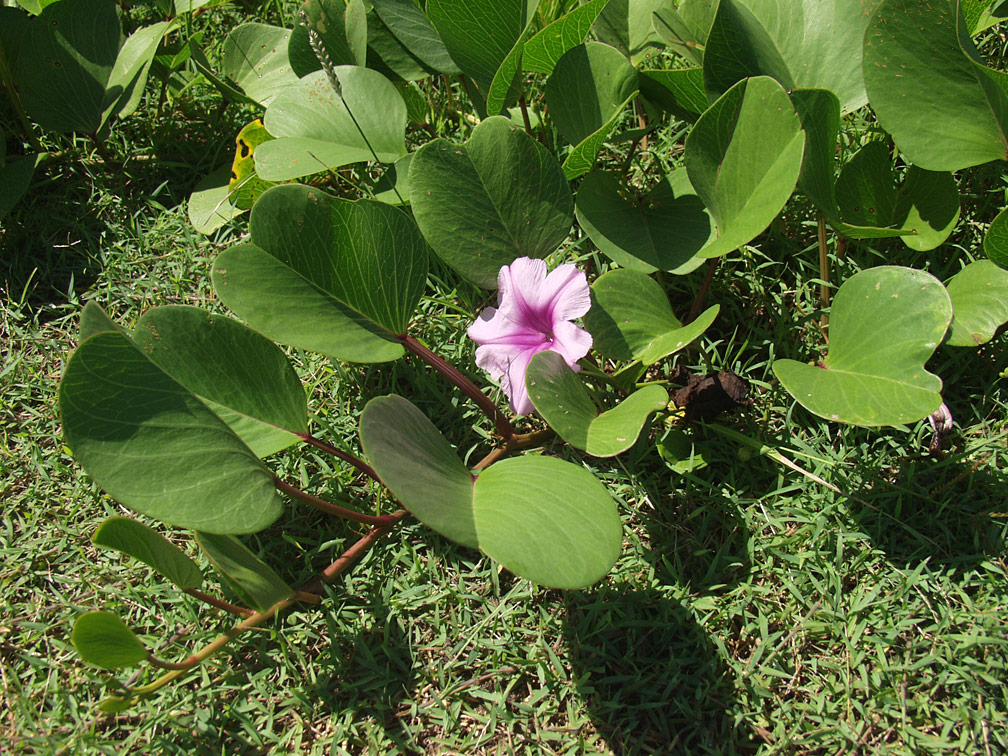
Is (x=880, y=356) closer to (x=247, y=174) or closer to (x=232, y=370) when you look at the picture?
(x=232, y=370)

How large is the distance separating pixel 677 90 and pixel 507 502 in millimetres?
815

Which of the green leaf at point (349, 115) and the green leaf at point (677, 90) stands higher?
the green leaf at point (349, 115)

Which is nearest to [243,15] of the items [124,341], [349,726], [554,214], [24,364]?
[24,364]

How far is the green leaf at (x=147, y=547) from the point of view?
97cm

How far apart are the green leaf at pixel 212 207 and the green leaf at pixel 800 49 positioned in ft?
3.24

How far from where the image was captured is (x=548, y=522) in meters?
0.98

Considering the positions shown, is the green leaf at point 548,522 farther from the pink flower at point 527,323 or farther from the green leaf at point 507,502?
the pink flower at point 527,323

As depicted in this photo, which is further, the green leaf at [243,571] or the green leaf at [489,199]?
the green leaf at [489,199]

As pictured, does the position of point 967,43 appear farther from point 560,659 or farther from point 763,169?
point 560,659

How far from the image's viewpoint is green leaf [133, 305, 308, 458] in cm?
114

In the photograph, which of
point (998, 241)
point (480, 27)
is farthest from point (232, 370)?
point (998, 241)

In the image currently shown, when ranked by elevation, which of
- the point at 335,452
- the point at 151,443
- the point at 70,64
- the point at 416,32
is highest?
the point at 70,64

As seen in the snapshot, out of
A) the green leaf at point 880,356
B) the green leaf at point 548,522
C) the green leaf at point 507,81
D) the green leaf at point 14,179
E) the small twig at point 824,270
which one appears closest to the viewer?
the green leaf at point 548,522

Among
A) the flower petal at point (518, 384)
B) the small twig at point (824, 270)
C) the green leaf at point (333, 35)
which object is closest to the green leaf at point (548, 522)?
the flower petal at point (518, 384)
